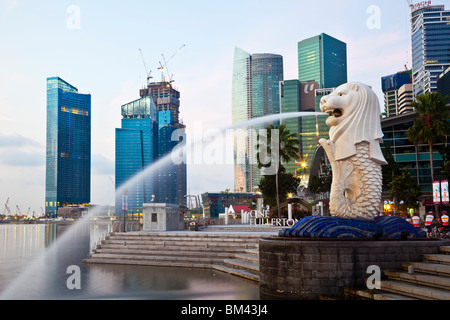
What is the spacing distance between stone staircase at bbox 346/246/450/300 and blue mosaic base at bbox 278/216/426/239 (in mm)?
1241

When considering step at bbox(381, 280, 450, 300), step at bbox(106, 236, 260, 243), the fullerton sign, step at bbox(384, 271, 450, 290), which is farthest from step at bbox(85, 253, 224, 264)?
the fullerton sign

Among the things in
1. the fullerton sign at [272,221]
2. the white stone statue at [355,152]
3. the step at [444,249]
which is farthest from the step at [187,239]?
the step at [444,249]

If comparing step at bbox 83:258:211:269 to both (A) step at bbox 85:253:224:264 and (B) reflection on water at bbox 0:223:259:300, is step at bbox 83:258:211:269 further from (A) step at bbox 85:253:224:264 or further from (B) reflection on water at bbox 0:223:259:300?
(B) reflection on water at bbox 0:223:259:300

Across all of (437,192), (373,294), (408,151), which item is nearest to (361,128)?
(373,294)

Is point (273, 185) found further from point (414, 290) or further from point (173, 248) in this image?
point (414, 290)

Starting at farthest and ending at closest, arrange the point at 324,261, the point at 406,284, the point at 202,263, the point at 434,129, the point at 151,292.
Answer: the point at 434,129, the point at 202,263, the point at 151,292, the point at 324,261, the point at 406,284

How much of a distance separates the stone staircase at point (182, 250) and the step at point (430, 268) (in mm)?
7783

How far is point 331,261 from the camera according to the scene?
12.8m

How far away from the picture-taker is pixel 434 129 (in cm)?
4650

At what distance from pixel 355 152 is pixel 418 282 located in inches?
210

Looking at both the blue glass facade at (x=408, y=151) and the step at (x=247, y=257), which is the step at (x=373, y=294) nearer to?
the step at (x=247, y=257)

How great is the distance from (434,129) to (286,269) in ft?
130
